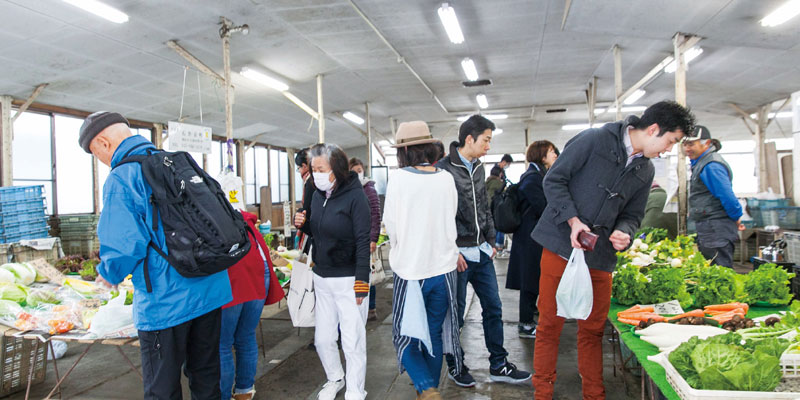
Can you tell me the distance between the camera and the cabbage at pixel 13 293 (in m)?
3.38

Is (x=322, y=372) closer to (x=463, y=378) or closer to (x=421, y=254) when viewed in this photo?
(x=463, y=378)

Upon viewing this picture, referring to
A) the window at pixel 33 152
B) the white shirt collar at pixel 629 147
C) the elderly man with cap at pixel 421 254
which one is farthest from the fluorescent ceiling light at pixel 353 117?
the white shirt collar at pixel 629 147

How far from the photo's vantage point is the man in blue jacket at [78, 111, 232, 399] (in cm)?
182

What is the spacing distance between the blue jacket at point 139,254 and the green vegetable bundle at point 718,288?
2.75 metres

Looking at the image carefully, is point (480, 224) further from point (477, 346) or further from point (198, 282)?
point (198, 282)

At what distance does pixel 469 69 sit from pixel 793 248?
6610 mm

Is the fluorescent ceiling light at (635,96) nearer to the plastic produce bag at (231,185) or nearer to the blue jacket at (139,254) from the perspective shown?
the plastic produce bag at (231,185)

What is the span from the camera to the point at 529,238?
400cm

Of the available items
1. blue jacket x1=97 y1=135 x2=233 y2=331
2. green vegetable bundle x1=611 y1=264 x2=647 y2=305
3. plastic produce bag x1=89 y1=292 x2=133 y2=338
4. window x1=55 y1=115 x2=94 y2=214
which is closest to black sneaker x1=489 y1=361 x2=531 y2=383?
green vegetable bundle x1=611 y1=264 x2=647 y2=305

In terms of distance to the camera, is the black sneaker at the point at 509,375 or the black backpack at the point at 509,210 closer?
the black sneaker at the point at 509,375

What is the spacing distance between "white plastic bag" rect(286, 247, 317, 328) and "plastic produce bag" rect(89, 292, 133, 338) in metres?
0.96

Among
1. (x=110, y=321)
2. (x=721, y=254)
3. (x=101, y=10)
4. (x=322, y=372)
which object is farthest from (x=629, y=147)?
(x=101, y=10)

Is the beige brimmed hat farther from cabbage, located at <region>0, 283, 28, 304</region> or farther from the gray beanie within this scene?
cabbage, located at <region>0, 283, 28, 304</region>

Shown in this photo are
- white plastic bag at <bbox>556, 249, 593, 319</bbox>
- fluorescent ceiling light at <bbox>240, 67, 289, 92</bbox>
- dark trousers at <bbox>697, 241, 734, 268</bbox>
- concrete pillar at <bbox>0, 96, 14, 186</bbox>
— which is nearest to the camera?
white plastic bag at <bbox>556, 249, 593, 319</bbox>
